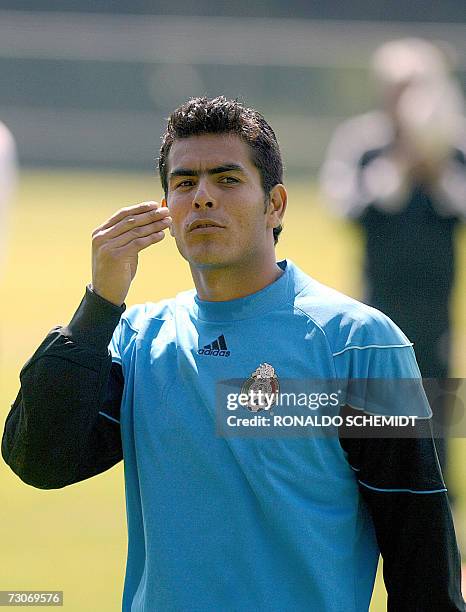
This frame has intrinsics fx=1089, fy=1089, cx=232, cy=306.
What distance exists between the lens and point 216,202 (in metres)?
1.57

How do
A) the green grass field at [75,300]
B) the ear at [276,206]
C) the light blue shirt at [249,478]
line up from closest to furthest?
the light blue shirt at [249,478] < the ear at [276,206] < the green grass field at [75,300]

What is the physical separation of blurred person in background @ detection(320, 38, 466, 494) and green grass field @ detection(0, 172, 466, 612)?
10cm

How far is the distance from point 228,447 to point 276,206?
0.41 metres

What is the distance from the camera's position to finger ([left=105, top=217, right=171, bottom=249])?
4.89ft

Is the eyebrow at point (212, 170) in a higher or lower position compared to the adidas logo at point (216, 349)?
higher

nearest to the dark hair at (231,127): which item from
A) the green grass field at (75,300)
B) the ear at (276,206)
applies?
the ear at (276,206)

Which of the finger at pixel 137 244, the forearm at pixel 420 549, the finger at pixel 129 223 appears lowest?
the forearm at pixel 420 549

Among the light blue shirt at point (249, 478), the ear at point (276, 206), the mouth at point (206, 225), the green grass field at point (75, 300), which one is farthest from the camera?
the green grass field at point (75, 300)

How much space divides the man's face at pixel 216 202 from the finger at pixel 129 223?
0.24 feet

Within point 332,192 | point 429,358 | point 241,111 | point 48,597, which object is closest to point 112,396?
point 241,111

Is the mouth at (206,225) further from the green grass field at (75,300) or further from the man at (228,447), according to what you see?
the green grass field at (75,300)

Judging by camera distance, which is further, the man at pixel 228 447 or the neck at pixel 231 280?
the neck at pixel 231 280

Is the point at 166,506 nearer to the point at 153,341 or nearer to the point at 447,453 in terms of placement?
the point at 153,341

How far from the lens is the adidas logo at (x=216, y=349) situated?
1.53 metres
